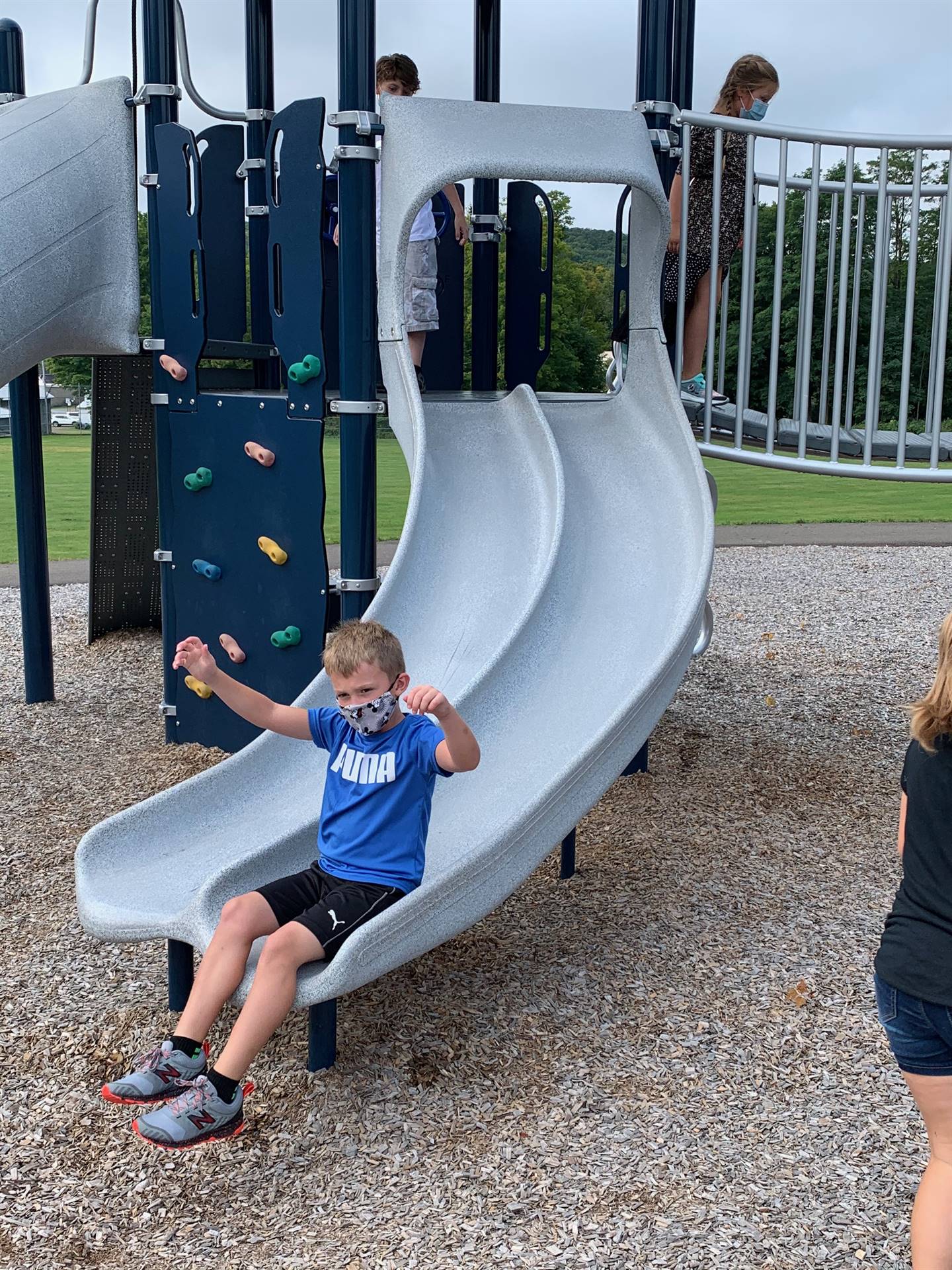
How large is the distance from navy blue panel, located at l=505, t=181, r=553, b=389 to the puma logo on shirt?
3.58 meters

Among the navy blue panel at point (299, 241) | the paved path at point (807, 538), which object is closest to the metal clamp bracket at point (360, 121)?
the navy blue panel at point (299, 241)

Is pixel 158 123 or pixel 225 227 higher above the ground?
pixel 158 123

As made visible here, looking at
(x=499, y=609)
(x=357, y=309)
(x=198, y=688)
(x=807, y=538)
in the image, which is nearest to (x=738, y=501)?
(x=807, y=538)

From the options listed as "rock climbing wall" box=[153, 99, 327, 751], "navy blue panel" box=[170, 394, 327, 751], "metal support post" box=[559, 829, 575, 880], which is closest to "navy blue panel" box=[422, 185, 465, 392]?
"rock climbing wall" box=[153, 99, 327, 751]

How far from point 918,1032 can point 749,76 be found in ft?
15.0

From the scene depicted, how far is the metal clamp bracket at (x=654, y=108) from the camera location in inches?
198

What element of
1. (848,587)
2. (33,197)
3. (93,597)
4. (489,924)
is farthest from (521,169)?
(848,587)

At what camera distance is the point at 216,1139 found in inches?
113

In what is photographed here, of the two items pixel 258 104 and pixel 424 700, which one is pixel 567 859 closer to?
pixel 424 700

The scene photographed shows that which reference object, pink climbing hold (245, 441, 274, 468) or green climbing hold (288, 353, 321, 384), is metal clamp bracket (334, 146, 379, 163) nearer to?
green climbing hold (288, 353, 321, 384)

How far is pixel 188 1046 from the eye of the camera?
288 centimetres

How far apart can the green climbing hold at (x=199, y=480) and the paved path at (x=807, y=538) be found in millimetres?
7323

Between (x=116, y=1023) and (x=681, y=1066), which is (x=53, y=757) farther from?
(x=681, y=1066)

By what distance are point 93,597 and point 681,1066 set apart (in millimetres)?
6130
